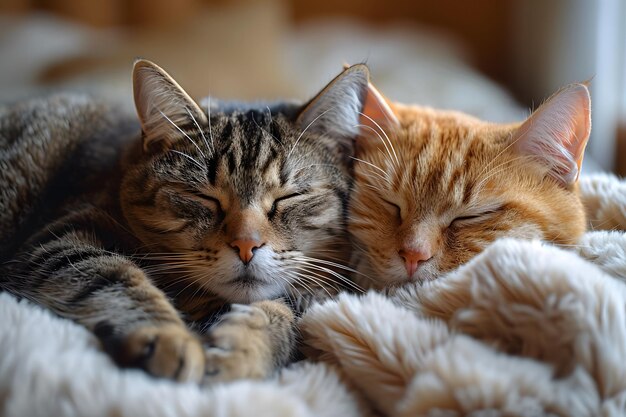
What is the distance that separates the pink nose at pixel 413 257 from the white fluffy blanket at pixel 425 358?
0.10 metres

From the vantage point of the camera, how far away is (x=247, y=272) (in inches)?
39.9

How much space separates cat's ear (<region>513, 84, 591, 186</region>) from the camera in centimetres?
105

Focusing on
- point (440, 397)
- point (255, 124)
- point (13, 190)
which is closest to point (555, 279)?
point (440, 397)

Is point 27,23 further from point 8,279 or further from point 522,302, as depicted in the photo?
point 522,302

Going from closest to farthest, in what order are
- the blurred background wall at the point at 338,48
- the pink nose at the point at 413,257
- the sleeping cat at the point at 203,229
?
the sleeping cat at the point at 203,229
the pink nose at the point at 413,257
the blurred background wall at the point at 338,48

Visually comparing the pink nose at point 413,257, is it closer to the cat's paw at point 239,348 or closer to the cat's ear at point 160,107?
the cat's paw at point 239,348

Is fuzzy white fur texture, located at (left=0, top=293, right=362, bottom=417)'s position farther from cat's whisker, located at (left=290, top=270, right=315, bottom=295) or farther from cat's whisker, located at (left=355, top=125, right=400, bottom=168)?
cat's whisker, located at (left=355, top=125, right=400, bottom=168)

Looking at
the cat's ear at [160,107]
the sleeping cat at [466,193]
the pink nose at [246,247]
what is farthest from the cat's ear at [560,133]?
the cat's ear at [160,107]

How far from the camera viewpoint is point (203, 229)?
42.0 inches

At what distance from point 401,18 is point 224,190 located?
2.68 metres

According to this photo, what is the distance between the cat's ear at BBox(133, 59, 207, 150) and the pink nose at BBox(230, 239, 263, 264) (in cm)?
29

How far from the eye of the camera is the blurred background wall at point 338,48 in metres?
2.33

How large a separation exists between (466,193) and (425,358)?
1.36 ft

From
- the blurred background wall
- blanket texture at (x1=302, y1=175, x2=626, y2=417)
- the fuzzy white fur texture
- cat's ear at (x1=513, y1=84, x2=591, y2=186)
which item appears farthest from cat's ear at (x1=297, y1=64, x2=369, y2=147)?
the blurred background wall
